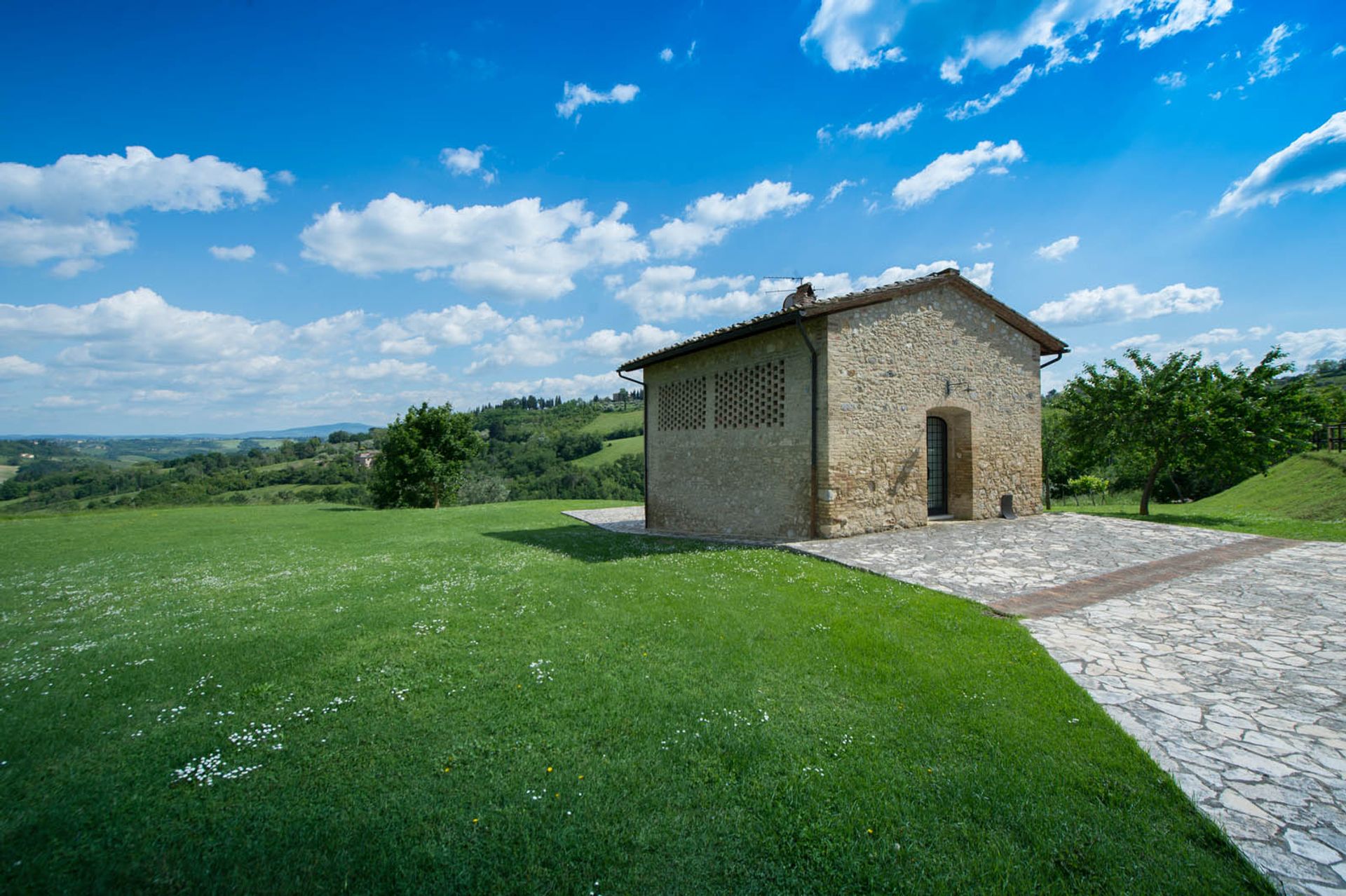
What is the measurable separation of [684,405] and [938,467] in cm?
712

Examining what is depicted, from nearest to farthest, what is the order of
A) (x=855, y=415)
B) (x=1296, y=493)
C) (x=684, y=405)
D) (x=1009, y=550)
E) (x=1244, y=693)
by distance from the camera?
(x=1244, y=693) < (x=1009, y=550) < (x=855, y=415) < (x=684, y=405) < (x=1296, y=493)

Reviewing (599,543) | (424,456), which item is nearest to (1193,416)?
(599,543)

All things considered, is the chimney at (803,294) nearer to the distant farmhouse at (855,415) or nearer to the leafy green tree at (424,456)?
the distant farmhouse at (855,415)

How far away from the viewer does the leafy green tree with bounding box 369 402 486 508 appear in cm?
2953

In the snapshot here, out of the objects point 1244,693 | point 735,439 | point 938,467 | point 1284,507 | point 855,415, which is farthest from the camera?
point 1284,507

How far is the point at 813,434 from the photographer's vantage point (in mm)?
11398

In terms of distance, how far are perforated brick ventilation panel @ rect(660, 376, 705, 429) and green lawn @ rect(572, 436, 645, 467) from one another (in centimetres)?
3667

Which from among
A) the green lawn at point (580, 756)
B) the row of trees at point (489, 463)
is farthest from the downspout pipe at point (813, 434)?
the row of trees at point (489, 463)

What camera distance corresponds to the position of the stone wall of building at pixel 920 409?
1139 cm

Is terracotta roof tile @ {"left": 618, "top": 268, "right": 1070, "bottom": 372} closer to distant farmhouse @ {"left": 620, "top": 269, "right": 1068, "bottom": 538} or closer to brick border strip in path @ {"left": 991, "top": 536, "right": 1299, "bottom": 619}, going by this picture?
distant farmhouse @ {"left": 620, "top": 269, "right": 1068, "bottom": 538}

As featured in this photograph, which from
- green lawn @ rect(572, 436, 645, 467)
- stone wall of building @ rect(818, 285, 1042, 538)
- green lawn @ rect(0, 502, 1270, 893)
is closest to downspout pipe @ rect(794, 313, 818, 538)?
stone wall of building @ rect(818, 285, 1042, 538)

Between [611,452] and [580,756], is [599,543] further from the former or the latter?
[611,452]

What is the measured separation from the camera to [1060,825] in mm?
2773

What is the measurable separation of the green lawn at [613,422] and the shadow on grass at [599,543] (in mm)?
51560
